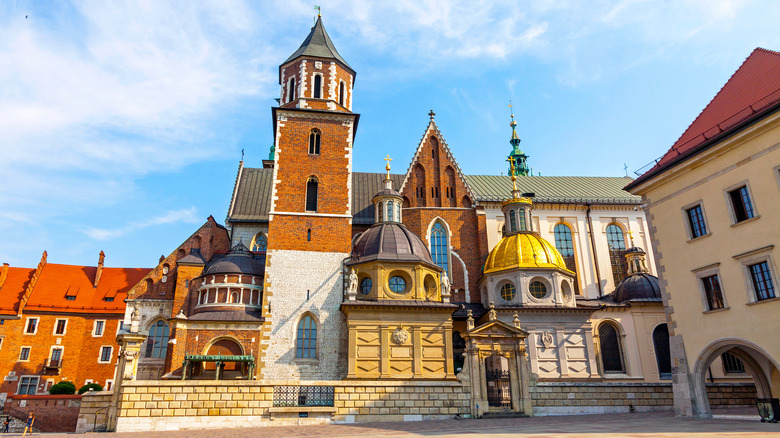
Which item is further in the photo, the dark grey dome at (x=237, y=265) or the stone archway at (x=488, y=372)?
the dark grey dome at (x=237, y=265)

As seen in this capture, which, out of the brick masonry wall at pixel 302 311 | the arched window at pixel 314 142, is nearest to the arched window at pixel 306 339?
the brick masonry wall at pixel 302 311

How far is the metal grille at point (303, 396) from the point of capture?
1961cm

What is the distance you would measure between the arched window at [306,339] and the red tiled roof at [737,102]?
17.9 m

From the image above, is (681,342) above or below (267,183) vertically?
below

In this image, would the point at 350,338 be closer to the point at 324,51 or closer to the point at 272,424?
the point at 272,424

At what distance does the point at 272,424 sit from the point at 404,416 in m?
5.19

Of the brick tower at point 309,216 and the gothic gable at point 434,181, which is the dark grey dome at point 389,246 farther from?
the gothic gable at point 434,181

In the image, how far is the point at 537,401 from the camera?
22297 mm

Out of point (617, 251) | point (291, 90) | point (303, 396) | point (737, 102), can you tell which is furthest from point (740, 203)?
point (291, 90)

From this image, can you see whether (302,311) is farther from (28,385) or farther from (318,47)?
(28,385)

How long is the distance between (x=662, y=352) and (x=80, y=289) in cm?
4295

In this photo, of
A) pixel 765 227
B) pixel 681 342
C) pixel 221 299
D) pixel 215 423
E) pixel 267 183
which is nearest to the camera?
pixel 765 227

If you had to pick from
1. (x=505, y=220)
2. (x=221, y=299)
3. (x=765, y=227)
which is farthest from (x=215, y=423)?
(x=505, y=220)

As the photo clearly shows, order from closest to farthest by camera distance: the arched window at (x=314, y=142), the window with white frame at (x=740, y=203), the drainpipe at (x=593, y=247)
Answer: the window with white frame at (x=740, y=203)
the arched window at (x=314, y=142)
the drainpipe at (x=593, y=247)
